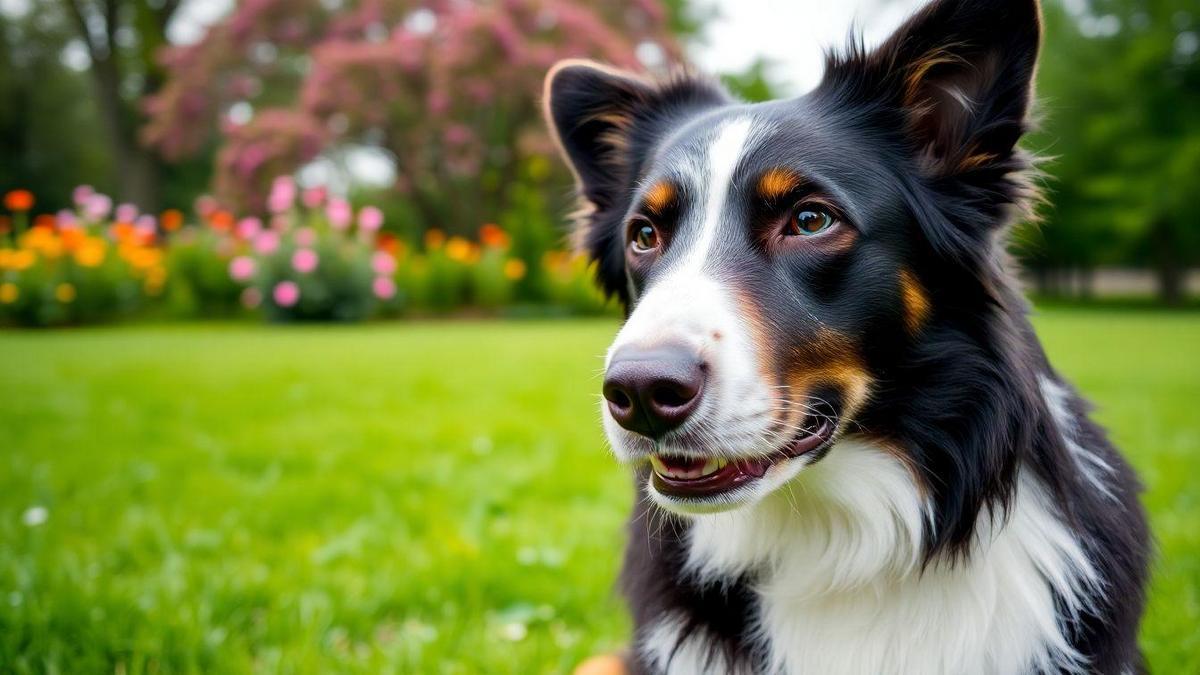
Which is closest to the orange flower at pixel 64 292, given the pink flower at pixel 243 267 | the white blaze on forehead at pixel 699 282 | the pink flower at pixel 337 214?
the pink flower at pixel 243 267

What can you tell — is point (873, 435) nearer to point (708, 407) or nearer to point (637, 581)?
point (708, 407)

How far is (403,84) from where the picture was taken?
18969 mm

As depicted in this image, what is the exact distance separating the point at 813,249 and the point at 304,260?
11774 mm

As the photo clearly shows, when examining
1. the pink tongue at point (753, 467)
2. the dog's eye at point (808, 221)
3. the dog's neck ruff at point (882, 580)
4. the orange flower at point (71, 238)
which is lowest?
the orange flower at point (71, 238)

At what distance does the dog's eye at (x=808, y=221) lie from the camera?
1.98 meters

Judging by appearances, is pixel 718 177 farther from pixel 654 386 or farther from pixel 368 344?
pixel 368 344

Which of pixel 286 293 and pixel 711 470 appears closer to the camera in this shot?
pixel 711 470

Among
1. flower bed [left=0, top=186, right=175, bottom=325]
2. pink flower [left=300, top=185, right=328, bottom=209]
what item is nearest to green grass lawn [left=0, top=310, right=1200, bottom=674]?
flower bed [left=0, top=186, right=175, bottom=325]

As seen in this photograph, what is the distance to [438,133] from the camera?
65.9ft

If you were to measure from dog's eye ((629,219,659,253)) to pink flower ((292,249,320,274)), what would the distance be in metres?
11.2

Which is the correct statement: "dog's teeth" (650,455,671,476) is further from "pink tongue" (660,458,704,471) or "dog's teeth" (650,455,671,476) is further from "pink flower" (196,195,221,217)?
"pink flower" (196,195,221,217)

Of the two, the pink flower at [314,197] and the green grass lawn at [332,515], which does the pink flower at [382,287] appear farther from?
the green grass lawn at [332,515]

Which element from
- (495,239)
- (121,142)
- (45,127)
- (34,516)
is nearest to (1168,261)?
(495,239)

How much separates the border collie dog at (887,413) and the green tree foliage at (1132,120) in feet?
83.4
